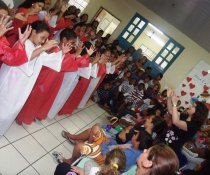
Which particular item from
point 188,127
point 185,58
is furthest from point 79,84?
point 185,58

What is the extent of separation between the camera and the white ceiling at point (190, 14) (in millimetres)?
4977

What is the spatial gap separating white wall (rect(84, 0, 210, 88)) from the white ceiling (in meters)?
0.63

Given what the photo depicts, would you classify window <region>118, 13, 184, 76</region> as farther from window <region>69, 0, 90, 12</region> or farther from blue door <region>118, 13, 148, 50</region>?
window <region>69, 0, 90, 12</region>

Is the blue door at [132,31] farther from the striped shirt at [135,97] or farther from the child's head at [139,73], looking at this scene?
the striped shirt at [135,97]

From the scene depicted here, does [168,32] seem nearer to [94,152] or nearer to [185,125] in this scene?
[185,125]

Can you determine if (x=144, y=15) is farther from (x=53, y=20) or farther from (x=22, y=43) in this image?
(x=22, y=43)

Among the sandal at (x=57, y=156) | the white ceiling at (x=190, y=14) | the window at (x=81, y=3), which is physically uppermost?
the white ceiling at (x=190, y=14)

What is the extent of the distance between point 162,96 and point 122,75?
4.92 feet

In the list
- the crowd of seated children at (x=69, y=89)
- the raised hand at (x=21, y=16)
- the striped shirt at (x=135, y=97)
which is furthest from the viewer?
the striped shirt at (x=135, y=97)

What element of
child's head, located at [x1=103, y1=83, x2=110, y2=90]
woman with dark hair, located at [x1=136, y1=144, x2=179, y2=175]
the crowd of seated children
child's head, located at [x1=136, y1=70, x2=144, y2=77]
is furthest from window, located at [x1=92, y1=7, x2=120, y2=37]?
woman with dark hair, located at [x1=136, y1=144, x2=179, y2=175]

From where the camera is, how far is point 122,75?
6336 mm

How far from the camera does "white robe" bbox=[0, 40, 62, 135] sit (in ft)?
7.96

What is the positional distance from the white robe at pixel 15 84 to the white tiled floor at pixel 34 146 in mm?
248

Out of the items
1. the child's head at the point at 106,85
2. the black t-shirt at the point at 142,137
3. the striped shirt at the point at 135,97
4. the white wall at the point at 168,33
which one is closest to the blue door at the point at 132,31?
the white wall at the point at 168,33
